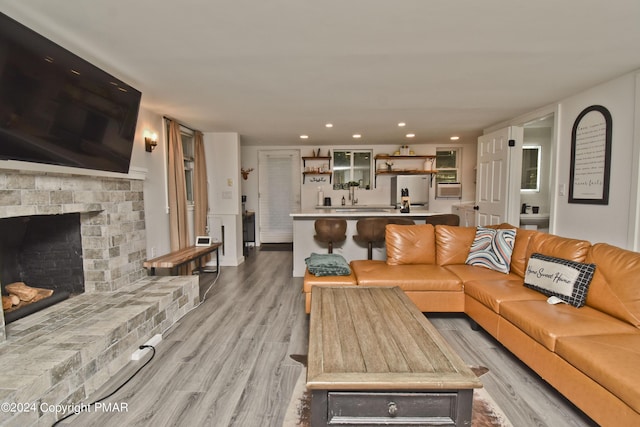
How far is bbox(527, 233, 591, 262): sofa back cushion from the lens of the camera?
7.61 feet

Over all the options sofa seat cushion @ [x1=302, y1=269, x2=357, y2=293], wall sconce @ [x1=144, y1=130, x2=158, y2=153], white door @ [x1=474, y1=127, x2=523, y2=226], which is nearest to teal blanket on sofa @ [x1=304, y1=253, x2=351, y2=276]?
sofa seat cushion @ [x1=302, y1=269, x2=357, y2=293]

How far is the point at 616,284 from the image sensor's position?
1.98m

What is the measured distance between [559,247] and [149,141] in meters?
4.39

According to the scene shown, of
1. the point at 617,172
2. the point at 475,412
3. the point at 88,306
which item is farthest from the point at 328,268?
the point at 617,172

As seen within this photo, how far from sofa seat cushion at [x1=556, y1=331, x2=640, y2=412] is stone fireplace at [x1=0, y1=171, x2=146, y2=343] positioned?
3511 millimetres

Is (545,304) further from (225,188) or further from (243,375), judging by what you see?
(225,188)

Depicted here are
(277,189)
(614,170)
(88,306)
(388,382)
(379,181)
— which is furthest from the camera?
(277,189)

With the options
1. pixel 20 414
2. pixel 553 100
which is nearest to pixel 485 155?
pixel 553 100

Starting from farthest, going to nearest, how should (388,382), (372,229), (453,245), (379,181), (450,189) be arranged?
1. (379,181)
2. (450,189)
3. (372,229)
4. (453,245)
5. (388,382)

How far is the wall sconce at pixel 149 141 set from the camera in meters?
3.53

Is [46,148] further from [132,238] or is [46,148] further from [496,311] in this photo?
[496,311]

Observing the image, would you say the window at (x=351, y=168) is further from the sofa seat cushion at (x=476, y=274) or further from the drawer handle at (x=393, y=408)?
the drawer handle at (x=393, y=408)

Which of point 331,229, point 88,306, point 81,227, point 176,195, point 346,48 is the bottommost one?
point 88,306

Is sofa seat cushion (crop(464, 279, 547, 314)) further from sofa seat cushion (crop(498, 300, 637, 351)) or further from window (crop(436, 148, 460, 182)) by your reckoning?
window (crop(436, 148, 460, 182))
